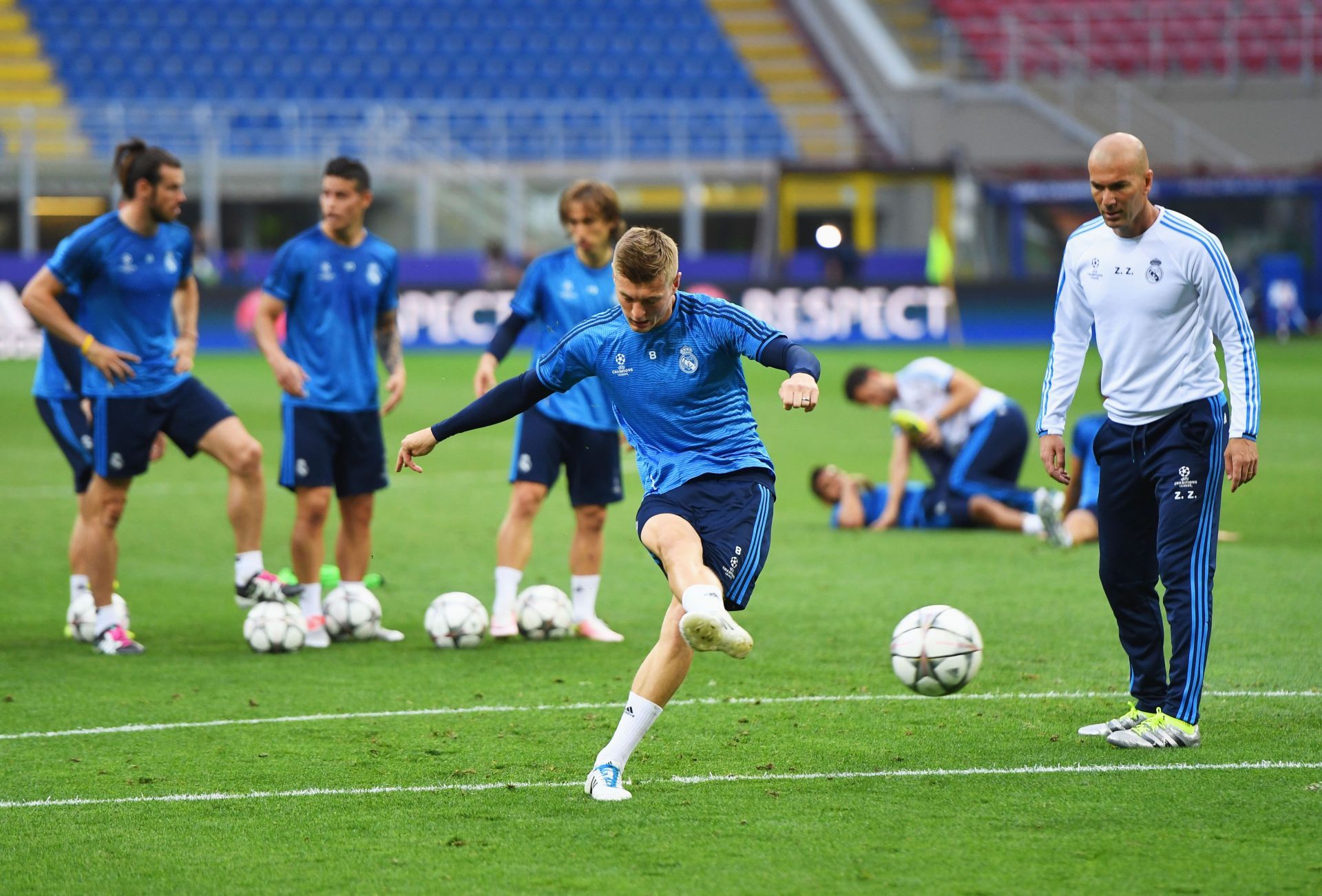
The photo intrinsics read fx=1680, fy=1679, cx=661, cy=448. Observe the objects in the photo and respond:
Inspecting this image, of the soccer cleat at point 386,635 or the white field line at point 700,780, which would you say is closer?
the white field line at point 700,780

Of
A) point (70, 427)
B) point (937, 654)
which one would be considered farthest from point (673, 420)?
point (70, 427)

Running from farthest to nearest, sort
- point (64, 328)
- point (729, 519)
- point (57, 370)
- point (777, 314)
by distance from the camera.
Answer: point (777, 314), point (57, 370), point (64, 328), point (729, 519)

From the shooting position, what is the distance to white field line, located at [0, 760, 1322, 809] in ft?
17.7

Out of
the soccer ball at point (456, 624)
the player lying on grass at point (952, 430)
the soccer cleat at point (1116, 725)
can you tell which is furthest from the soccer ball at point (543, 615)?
the player lying on grass at point (952, 430)

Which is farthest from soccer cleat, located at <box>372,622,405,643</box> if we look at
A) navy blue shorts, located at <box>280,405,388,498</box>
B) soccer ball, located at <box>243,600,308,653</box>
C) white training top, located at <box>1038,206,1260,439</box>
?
white training top, located at <box>1038,206,1260,439</box>

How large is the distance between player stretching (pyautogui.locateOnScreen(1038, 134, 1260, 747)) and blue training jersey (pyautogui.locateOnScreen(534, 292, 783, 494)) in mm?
1385

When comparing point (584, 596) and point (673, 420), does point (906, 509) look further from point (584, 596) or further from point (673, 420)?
point (673, 420)

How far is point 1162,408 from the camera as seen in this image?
5.92 metres

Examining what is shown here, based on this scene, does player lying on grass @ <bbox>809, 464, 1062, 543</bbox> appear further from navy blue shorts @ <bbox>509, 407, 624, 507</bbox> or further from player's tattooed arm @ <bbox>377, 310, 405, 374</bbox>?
player's tattooed arm @ <bbox>377, 310, 405, 374</bbox>

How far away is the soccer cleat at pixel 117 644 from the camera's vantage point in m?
7.99

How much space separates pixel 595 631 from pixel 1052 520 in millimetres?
3955

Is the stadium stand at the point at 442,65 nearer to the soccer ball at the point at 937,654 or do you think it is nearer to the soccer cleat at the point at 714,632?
the soccer ball at the point at 937,654

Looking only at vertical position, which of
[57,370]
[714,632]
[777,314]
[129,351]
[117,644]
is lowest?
[117,644]

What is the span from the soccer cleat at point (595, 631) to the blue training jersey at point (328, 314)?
153cm
